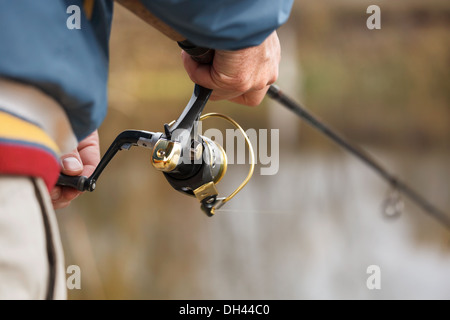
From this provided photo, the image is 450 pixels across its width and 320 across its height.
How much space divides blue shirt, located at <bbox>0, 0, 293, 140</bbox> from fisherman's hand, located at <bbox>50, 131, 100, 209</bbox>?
17cm

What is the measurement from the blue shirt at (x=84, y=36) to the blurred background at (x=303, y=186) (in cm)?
153

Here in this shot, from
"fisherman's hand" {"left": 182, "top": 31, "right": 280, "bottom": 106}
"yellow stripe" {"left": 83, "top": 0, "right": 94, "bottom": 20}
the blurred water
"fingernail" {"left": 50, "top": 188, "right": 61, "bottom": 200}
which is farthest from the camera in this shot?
the blurred water

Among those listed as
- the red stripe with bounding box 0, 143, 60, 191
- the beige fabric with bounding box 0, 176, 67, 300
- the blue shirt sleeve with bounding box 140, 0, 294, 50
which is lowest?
the beige fabric with bounding box 0, 176, 67, 300

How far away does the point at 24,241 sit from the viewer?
1.43 ft

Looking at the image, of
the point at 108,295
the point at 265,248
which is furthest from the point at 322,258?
the point at 108,295

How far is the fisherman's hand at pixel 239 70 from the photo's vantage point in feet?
2.11

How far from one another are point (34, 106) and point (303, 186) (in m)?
3.71

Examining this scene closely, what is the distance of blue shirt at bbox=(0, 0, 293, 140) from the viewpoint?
47cm

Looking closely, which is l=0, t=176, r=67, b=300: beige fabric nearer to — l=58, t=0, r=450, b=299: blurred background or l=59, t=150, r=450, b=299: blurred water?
l=58, t=0, r=450, b=299: blurred background

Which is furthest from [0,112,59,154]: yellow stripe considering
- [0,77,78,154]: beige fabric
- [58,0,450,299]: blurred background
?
[58,0,450,299]: blurred background

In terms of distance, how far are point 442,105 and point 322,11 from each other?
3.75 ft

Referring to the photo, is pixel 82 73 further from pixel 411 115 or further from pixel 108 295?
pixel 411 115

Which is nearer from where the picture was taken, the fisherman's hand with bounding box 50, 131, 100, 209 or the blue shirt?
the blue shirt

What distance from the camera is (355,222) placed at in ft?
12.2
